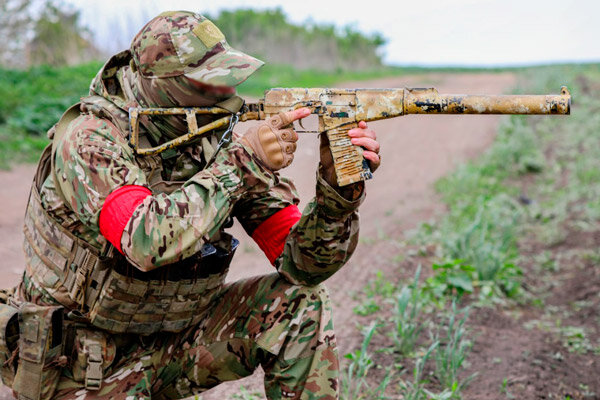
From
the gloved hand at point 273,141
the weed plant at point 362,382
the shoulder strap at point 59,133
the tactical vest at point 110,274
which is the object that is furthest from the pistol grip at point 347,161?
the shoulder strap at point 59,133

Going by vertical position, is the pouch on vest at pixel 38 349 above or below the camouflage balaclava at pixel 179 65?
below

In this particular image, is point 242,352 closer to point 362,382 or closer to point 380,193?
point 362,382

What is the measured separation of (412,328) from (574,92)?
47.5 ft

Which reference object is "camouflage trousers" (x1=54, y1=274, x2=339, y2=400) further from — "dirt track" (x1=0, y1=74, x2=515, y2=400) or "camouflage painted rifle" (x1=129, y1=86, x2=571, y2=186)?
"dirt track" (x1=0, y1=74, x2=515, y2=400)

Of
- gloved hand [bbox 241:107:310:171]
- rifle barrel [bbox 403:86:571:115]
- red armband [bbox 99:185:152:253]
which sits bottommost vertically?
red armband [bbox 99:185:152:253]

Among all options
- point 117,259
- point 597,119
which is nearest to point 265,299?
point 117,259

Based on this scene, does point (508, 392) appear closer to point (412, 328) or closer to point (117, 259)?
point (412, 328)

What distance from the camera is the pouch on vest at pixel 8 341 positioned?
2.32 meters

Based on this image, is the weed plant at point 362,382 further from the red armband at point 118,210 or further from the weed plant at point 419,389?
the red armband at point 118,210

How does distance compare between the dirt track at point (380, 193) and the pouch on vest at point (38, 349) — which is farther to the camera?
the dirt track at point (380, 193)

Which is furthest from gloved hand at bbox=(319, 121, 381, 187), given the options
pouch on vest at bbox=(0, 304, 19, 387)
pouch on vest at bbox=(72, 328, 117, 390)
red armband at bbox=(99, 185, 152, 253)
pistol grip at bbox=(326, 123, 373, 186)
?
pouch on vest at bbox=(0, 304, 19, 387)

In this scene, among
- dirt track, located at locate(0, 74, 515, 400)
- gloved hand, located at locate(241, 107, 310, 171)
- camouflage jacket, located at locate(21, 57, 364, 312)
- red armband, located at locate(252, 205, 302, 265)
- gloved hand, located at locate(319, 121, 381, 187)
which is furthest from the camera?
dirt track, located at locate(0, 74, 515, 400)

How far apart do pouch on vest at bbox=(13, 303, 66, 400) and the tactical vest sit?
12 centimetres

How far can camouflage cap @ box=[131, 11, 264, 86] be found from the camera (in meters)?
2.35
